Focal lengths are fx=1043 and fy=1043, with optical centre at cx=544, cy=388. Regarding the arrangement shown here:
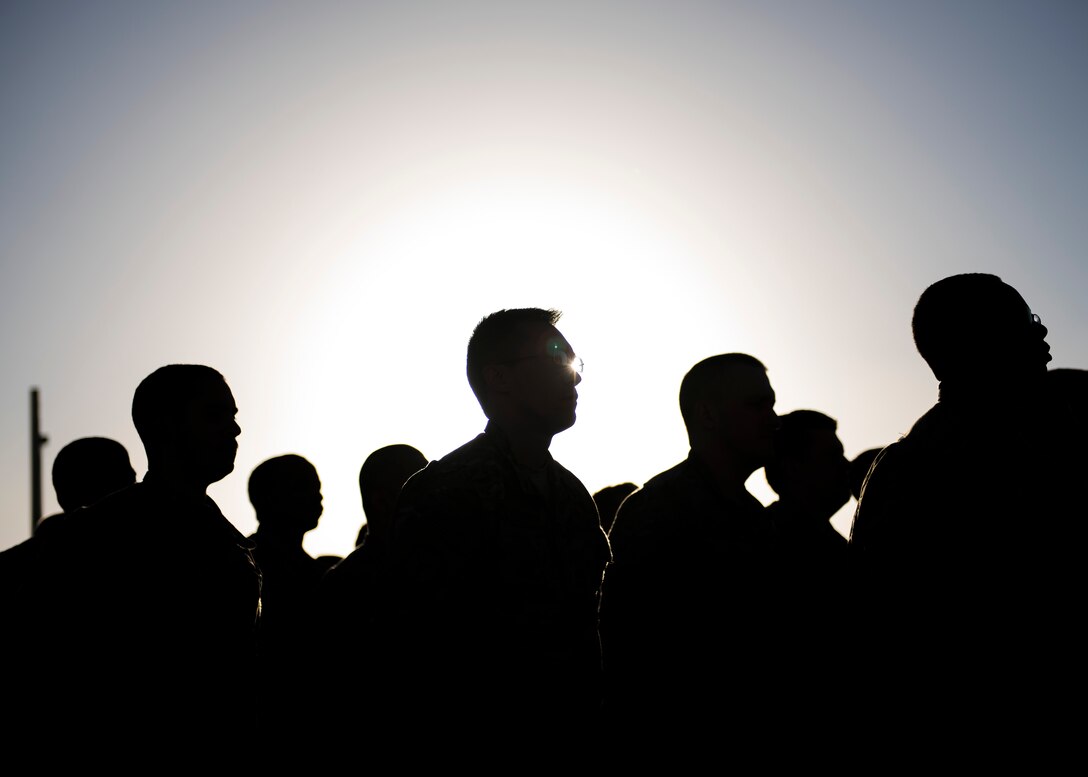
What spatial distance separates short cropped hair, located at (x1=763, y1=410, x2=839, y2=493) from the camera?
22.4 ft

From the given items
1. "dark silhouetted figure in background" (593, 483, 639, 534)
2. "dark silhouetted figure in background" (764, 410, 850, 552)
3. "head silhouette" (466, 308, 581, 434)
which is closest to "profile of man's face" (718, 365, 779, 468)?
"dark silhouetted figure in background" (764, 410, 850, 552)

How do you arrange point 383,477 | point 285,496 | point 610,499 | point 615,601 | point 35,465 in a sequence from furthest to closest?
point 35,465
point 610,499
point 285,496
point 383,477
point 615,601

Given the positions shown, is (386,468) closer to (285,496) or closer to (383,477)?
(383,477)

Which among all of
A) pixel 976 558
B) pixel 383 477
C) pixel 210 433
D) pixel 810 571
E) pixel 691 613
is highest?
pixel 383 477

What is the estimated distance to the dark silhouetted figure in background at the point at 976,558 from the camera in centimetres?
328

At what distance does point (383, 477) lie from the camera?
7.49m

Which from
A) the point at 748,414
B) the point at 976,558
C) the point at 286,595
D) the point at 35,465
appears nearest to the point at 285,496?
the point at 286,595

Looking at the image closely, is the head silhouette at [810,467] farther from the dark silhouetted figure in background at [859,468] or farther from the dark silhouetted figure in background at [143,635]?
the dark silhouetted figure in background at [143,635]

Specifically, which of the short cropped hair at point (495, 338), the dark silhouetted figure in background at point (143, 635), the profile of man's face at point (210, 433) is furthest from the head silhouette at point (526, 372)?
the dark silhouetted figure in background at point (143, 635)

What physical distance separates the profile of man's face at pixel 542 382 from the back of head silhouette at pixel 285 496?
4.19 m

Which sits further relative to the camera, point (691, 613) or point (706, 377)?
point (706, 377)

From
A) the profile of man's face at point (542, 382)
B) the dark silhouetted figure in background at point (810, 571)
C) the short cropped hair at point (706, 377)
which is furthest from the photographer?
the short cropped hair at point (706, 377)

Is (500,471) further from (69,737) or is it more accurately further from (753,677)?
(69,737)

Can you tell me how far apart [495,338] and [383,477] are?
3.14m
